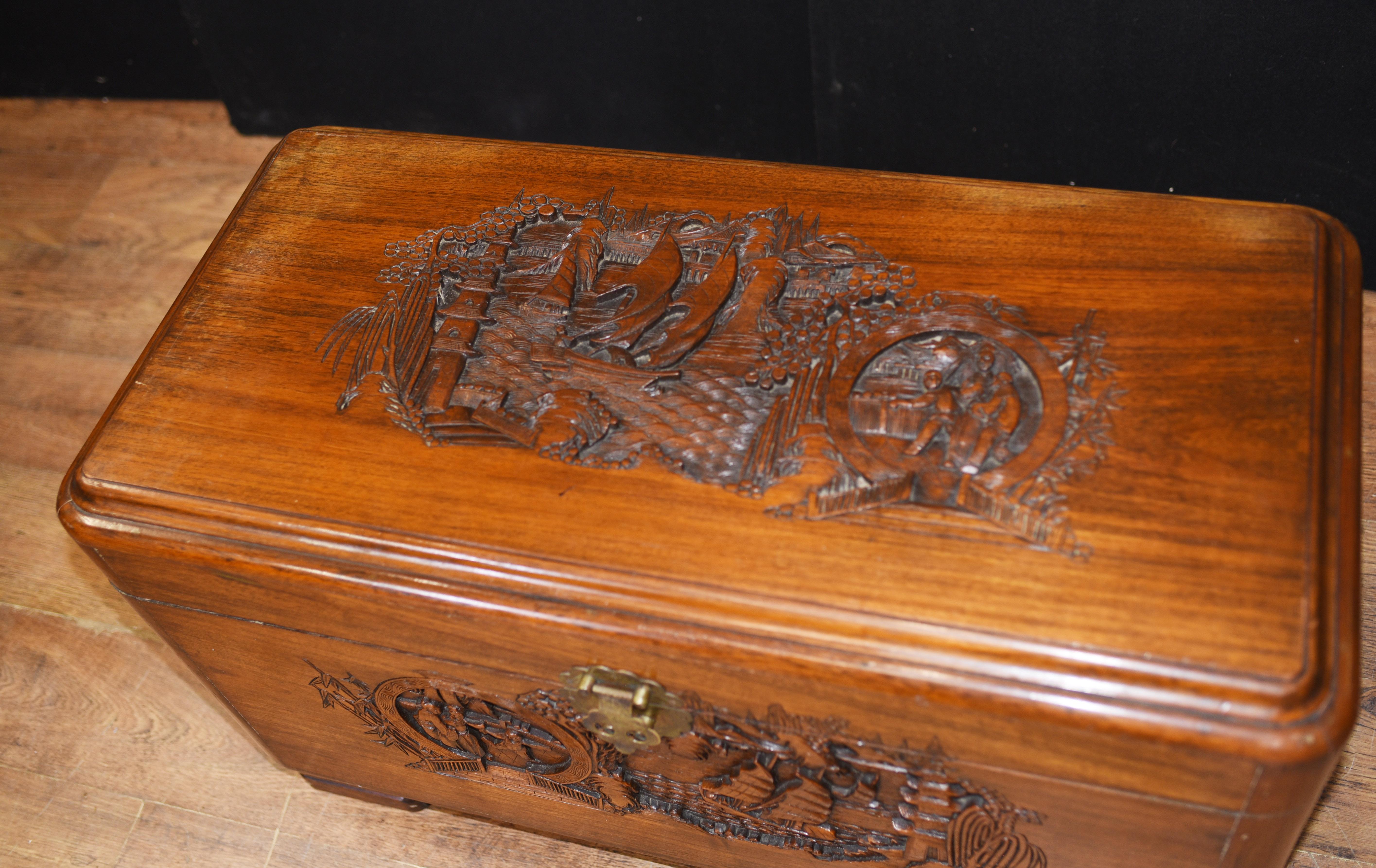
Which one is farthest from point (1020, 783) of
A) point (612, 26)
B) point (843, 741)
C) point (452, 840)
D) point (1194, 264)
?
point (612, 26)

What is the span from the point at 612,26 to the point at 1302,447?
4.90 feet

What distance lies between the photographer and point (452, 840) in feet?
4.94

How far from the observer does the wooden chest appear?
38.2 inches

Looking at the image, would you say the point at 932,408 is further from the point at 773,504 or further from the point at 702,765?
the point at 702,765

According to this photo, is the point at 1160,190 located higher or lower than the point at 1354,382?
lower

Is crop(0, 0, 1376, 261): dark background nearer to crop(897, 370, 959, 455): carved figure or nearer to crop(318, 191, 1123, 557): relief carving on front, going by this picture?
crop(318, 191, 1123, 557): relief carving on front

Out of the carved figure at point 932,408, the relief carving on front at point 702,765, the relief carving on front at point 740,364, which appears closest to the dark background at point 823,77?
the relief carving on front at point 740,364

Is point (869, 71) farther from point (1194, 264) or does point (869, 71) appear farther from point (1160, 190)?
point (1194, 264)

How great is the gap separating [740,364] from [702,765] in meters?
0.43

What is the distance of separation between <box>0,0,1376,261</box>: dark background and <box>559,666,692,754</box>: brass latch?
1266mm

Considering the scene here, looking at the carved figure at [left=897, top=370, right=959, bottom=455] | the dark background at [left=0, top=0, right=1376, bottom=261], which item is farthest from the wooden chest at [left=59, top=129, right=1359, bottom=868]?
the dark background at [left=0, top=0, right=1376, bottom=261]

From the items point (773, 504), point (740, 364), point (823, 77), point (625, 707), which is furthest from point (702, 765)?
point (823, 77)

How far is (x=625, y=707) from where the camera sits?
43.5 inches

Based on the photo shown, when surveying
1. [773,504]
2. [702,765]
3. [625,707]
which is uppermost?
[773,504]
